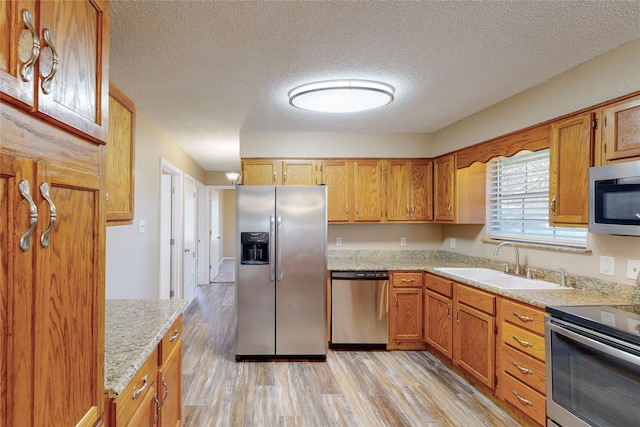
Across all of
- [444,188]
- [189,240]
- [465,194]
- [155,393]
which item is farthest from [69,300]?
[189,240]

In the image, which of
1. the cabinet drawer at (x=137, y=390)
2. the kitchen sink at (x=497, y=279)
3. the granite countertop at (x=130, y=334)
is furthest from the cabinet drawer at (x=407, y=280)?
the cabinet drawer at (x=137, y=390)

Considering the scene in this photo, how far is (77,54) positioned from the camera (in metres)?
0.90

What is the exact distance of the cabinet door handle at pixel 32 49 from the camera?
2.28 ft

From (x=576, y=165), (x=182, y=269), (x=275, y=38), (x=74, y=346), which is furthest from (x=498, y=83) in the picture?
(x=182, y=269)

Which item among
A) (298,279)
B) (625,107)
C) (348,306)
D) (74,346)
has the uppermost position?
(625,107)

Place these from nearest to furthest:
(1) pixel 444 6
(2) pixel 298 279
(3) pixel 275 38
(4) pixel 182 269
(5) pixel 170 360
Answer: (1) pixel 444 6 < (5) pixel 170 360 < (3) pixel 275 38 < (2) pixel 298 279 < (4) pixel 182 269

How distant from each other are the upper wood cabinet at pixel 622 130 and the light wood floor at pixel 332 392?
1.84 metres

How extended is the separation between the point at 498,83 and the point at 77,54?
8.67ft

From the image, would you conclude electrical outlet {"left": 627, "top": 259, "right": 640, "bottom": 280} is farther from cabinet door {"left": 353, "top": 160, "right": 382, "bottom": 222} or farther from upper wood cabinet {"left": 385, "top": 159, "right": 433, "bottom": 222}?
cabinet door {"left": 353, "top": 160, "right": 382, "bottom": 222}

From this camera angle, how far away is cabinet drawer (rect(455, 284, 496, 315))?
8.69 feet

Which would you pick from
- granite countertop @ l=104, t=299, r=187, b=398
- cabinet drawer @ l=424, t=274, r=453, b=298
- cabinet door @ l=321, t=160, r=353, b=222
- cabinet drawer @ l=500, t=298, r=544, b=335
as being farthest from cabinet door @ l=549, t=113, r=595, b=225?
granite countertop @ l=104, t=299, r=187, b=398

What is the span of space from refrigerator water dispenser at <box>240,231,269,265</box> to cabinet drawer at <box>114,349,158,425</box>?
74.3 inches

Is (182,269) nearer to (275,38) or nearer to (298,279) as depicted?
(298,279)

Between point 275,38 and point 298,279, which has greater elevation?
point 275,38
